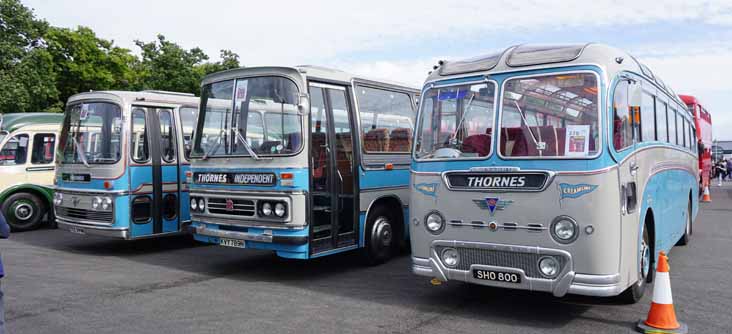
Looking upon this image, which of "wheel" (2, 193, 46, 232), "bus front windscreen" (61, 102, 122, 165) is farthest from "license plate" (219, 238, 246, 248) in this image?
"wheel" (2, 193, 46, 232)

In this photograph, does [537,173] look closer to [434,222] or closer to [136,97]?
[434,222]

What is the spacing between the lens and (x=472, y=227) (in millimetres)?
6195

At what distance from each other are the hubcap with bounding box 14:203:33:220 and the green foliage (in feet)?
40.8

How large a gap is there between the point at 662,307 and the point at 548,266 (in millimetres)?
1090

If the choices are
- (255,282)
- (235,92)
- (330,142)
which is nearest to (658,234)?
(330,142)

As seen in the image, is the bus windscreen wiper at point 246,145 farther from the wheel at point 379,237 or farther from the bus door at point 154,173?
the bus door at point 154,173

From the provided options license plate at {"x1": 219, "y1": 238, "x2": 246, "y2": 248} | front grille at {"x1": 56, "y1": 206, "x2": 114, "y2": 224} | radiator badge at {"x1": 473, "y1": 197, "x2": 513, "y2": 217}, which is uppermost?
radiator badge at {"x1": 473, "y1": 197, "x2": 513, "y2": 217}

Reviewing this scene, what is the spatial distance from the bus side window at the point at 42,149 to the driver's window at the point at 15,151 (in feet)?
0.60

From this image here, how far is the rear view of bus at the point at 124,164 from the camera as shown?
10242mm

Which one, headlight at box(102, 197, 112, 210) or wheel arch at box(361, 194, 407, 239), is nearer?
wheel arch at box(361, 194, 407, 239)

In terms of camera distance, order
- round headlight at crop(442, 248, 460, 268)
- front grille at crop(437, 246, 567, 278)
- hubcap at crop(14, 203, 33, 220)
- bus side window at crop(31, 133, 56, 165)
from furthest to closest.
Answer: bus side window at crop(31, 133, 56, 165) → hubcap at crop(14, 203, 33, 220) → round headlight at crop(442, 248, 460, 268) → front grille at crop(437, 246, 567, 278)

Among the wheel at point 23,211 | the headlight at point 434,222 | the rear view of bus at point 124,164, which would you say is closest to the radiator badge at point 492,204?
the headlight at point 434,222

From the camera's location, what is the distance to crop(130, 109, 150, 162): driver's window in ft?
34.2

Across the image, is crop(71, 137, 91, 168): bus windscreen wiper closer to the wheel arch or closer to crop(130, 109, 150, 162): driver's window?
crop(130, 109, 150, 162): driver's window
